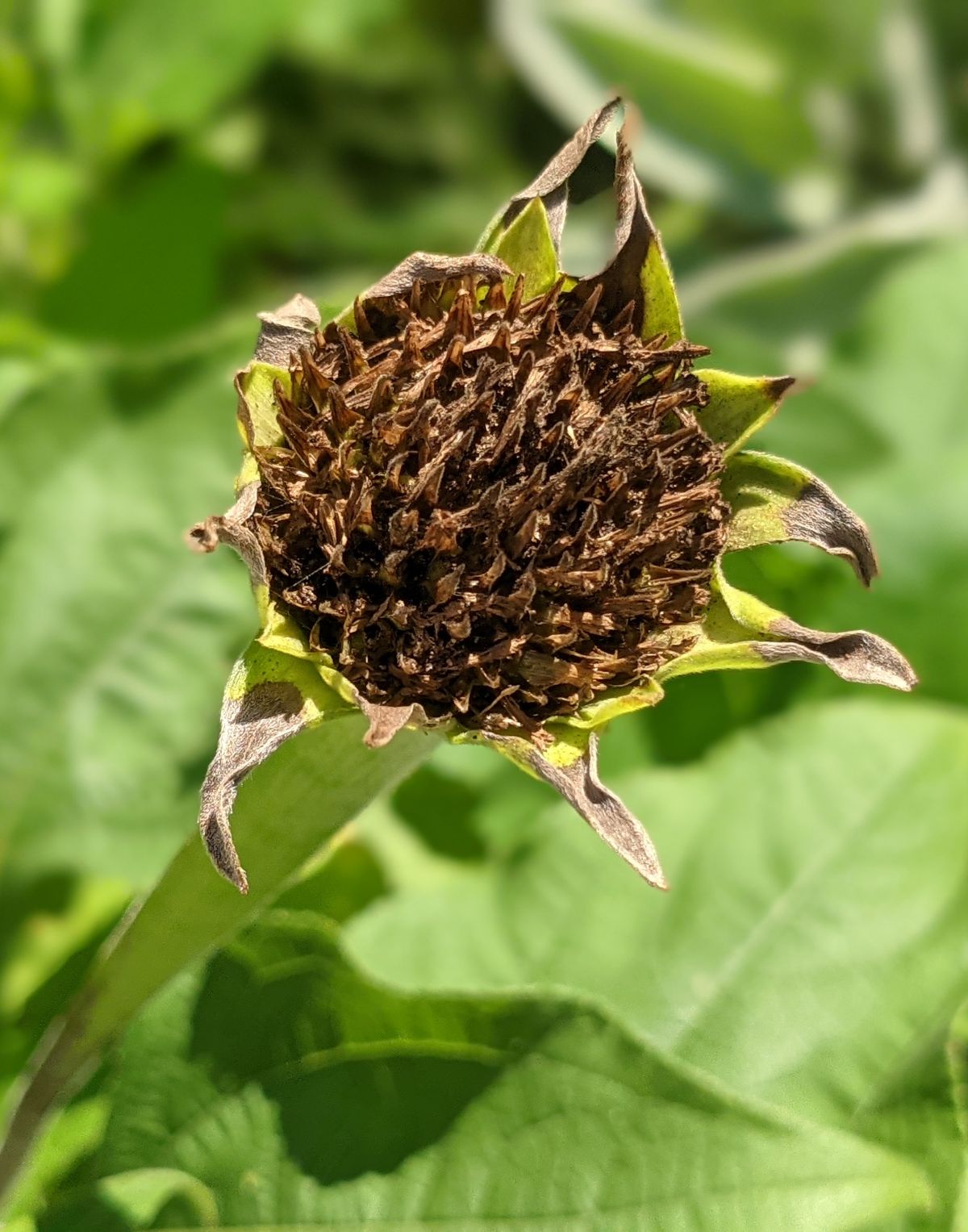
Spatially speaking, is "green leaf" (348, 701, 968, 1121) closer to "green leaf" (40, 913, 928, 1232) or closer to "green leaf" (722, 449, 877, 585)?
"green leaf" (40, 913, 928, 1232)

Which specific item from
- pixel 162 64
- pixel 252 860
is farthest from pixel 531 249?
pixel 162 64

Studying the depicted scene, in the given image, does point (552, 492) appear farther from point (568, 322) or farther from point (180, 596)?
point (180, 596)

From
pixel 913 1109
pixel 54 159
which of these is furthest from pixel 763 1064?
pixel 54 159

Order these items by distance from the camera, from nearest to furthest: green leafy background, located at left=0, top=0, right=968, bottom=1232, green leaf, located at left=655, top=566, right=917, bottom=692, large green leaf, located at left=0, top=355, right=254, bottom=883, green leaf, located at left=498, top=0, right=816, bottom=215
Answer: green leaf, located at left=655, top=566, right=917, bottom=692 → green leafy background, located at left=0, top=0, right=968, bottom=1232 → large green leaf, located at left=0, top=355, right=254, bottom=883 → green leaf, located at left=498, top=0, right=816, bottom=215

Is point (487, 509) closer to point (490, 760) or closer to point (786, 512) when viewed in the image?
point (786, 512)

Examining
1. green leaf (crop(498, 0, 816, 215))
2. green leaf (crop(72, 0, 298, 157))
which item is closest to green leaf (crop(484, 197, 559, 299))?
green leaf (crop(72, 0, 298, 157))

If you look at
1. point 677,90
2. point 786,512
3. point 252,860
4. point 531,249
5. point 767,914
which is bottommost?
point 767,914
